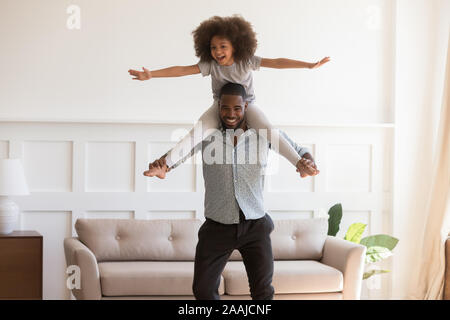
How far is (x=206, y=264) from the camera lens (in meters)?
2.63

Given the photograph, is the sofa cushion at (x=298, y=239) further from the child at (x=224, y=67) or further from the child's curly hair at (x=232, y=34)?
the child's curly hair at (x=232, y=34)

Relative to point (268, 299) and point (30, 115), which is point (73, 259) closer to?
point (30, 115)

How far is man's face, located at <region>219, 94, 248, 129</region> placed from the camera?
257 cm

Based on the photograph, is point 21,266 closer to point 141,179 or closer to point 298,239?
point 141,179

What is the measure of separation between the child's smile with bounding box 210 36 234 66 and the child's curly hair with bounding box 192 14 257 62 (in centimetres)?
2

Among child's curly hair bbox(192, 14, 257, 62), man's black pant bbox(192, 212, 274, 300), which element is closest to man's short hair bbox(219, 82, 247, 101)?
child's curly hair bbox(192, 14, 257, 62)

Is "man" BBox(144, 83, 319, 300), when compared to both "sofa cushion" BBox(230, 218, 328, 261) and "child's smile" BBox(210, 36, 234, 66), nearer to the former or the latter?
"child's smile" BBox(210, 36, 234, 66)

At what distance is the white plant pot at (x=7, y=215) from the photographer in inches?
194

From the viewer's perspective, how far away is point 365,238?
17.4 ft

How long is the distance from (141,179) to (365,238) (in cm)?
185

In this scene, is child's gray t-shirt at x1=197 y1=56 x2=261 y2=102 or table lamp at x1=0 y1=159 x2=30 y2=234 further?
table lamp at x1=0 y1=159 x2=30 y2=234

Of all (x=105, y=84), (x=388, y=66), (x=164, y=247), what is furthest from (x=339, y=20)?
(x=164, y=247)

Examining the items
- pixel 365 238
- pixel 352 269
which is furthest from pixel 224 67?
pixel 365 238
